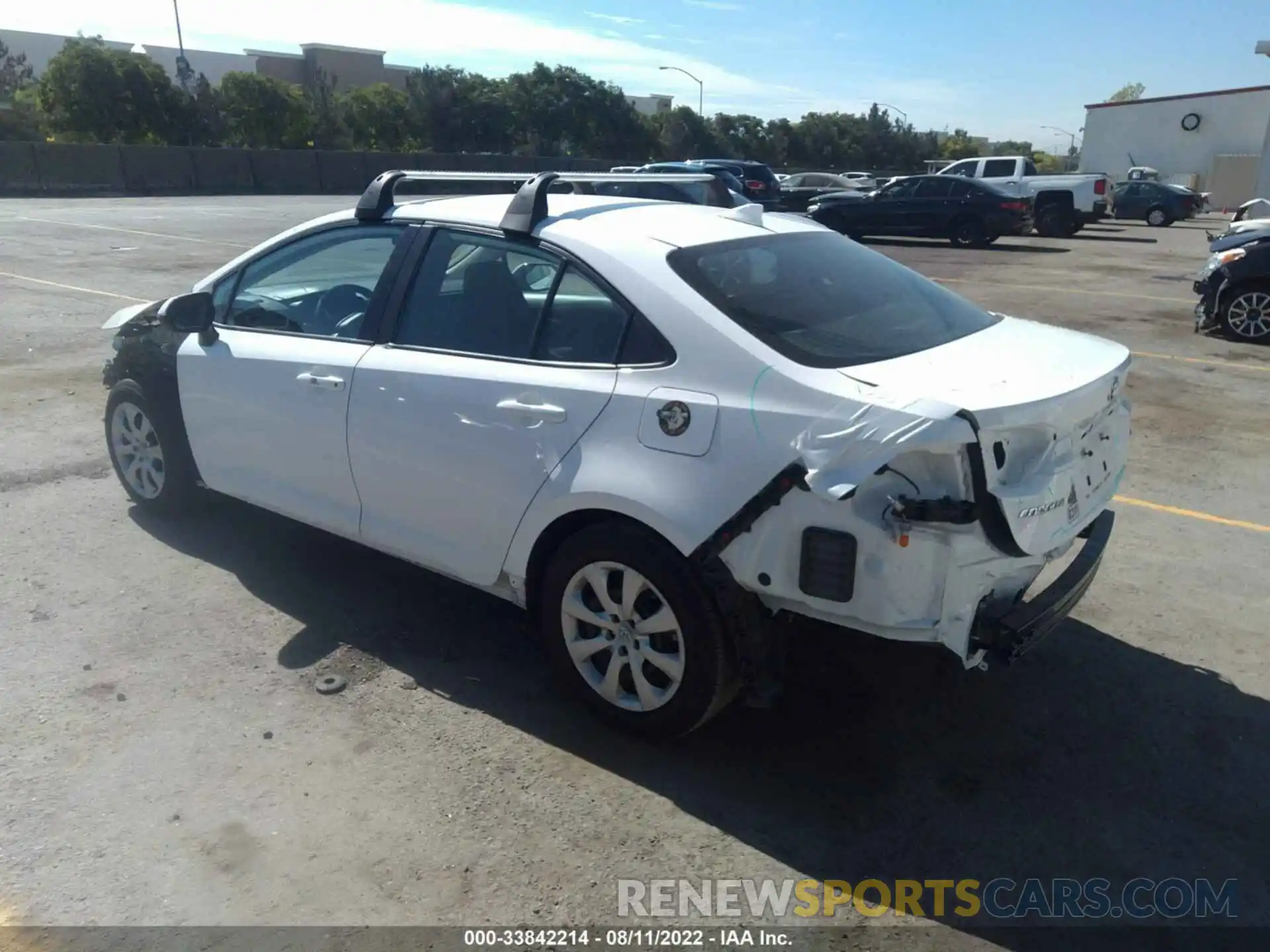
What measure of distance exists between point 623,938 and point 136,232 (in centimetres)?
2293

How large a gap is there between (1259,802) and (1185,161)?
2303 inches

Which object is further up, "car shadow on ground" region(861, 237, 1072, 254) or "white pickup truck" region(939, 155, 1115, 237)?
"white pickup truck" region(939, 155, 1115, 237)

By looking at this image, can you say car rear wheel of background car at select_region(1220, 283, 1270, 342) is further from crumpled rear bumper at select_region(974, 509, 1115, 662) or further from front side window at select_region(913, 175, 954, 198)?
front side window at select_region(913, 175, 954, 198)

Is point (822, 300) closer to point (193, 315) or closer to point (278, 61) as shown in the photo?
point (193, 315)

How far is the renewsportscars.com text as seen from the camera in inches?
109

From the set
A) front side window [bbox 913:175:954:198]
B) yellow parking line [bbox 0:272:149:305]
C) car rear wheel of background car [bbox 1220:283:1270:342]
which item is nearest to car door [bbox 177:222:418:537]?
yellow parking line [bbox 0:272:149:305]

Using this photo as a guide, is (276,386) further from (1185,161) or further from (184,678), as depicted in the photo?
(1185,161)

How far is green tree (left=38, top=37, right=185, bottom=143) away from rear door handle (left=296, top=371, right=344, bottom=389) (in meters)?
54.0

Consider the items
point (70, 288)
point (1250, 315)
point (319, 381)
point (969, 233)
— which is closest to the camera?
point (319, 381)

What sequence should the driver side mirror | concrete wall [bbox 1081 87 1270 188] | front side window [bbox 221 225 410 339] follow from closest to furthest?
front side window [bbox 221 225 410 339] < the driver side mirror < concrete wall [bbox 1081 87 1270 188]

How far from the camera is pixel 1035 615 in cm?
304

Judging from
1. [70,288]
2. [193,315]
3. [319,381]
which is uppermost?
[193,315]

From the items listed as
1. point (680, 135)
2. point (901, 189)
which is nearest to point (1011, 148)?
point (680, 135)

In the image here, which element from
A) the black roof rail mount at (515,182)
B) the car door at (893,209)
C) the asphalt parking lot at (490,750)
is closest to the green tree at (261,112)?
the car door at (893,209)
